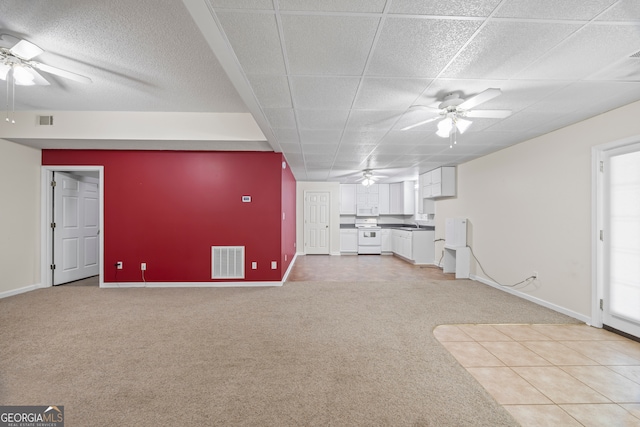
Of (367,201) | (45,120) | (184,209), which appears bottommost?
(184,209)

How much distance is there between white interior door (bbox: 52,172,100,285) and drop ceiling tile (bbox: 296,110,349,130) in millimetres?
4664

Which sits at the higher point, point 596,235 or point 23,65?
point 23,65

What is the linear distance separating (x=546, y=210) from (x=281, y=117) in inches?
147

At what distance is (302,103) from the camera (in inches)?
110

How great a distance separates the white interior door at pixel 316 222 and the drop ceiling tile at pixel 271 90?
5.97 metres

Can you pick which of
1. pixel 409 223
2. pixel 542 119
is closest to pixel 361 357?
pixel 542 119

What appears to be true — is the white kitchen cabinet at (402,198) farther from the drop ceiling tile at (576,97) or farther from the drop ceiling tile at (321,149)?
the drop ceiling tile at (576,97)

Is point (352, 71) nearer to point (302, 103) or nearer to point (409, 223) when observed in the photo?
point (302, 103)

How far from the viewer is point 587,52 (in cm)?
193

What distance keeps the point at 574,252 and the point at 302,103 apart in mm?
3687

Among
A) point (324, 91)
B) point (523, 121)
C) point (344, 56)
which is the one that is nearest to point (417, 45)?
point (344, 56)

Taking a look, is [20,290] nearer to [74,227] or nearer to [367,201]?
[74,227]

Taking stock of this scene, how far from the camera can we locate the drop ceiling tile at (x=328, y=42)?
65.4 inches

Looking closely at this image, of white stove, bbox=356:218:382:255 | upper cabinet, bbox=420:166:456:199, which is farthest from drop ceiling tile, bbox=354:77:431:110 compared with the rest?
white stove, bbox=356:218:382:255
